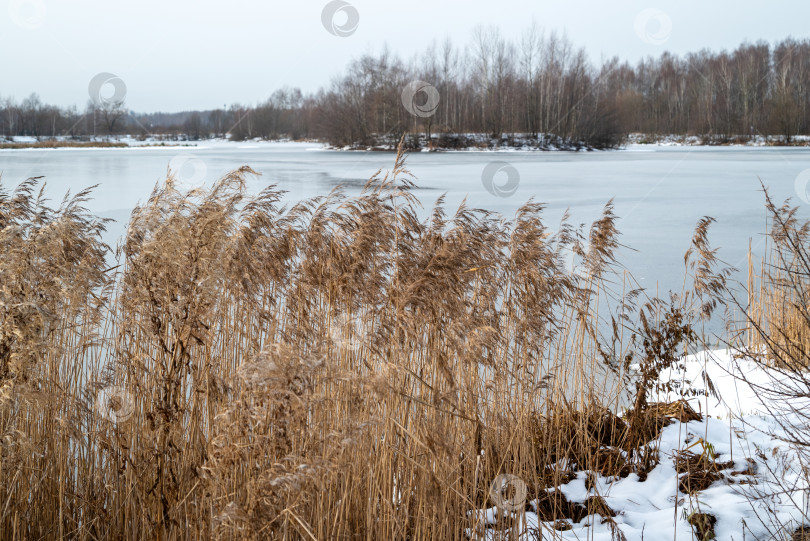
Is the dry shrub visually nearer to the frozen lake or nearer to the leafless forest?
the frozen lake

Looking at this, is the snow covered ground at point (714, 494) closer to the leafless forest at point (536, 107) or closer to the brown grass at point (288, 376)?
the brown grass at point (288, 376)

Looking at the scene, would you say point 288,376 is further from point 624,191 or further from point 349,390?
point 624,191

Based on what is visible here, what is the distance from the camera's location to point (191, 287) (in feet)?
7.81

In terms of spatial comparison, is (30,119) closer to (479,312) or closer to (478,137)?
(478,137)

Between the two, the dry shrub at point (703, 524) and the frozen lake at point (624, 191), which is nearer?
the dry shrub at point (703, 524)

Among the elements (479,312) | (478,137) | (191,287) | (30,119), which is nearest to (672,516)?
(479,312)

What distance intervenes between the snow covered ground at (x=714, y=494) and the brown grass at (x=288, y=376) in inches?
4.0

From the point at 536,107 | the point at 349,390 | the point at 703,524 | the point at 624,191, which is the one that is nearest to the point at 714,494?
the point at 703,524

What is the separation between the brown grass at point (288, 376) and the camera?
2.30 metres

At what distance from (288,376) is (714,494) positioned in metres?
2.46

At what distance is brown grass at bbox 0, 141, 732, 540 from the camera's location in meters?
2.30

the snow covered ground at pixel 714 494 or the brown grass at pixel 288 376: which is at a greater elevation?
the brown grass at pixel 288 376

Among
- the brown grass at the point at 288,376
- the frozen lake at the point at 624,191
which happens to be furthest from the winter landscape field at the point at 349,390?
the frozen lake at the point at 624,191

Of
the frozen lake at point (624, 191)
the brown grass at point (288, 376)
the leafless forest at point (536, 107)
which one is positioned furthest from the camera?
the leafless forest at point (536, 107)
